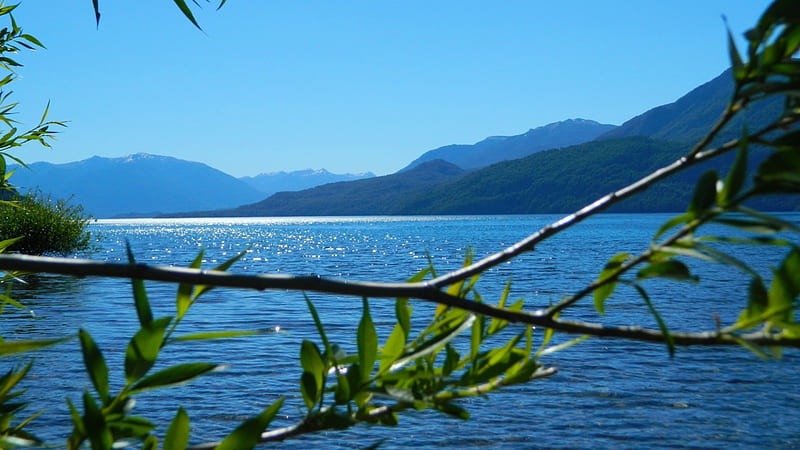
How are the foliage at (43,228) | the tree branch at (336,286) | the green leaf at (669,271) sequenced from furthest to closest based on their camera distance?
the foliage at (43,228), the green leaf at (669,271), the tree branch at (336,286)

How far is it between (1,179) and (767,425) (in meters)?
14.5

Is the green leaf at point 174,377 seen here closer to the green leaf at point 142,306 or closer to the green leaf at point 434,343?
the green leaf at point 142,306

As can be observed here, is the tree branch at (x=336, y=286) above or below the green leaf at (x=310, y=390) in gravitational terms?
above

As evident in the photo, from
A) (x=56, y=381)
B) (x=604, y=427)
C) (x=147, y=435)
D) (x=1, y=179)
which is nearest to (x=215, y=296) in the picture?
(x=56, y=381)

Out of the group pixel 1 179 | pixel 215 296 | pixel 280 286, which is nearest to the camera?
pixel 280 286

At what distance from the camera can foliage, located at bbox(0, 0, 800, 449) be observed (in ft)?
2.78

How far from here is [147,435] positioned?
4.27ft

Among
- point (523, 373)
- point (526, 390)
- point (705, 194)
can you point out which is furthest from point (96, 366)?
point (526, 390)

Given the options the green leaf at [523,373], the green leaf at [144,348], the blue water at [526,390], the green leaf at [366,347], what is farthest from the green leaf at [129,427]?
the blue water at [526,390]

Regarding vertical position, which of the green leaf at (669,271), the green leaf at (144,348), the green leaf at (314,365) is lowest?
the green leaf at (314,365)

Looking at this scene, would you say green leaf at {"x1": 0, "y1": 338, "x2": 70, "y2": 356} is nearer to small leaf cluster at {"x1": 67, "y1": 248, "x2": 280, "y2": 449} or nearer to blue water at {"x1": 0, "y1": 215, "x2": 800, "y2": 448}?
small leaf cluster at {"x1": 67, "y1": 248, "x2": 280, "y2": 449}

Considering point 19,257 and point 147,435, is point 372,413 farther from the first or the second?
point 19,257

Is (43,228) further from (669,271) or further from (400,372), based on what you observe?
(669,271)

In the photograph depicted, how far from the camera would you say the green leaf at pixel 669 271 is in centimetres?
92
